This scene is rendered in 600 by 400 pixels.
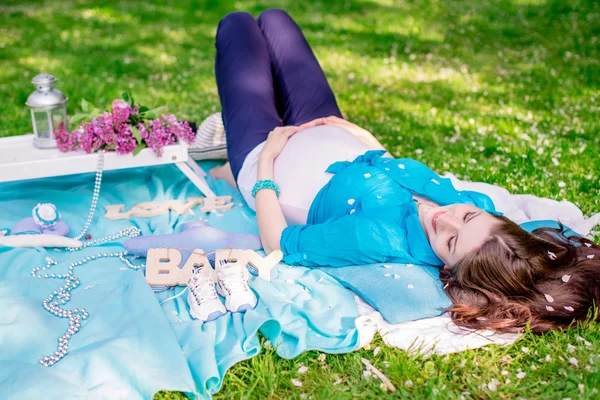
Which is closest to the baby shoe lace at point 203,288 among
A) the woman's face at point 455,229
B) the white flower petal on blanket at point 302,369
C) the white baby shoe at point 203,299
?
the white baby shoe at point 203,299

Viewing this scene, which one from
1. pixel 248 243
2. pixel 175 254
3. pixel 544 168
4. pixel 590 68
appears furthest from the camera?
pixel 590 68

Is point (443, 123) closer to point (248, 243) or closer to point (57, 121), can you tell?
point (248, 243)

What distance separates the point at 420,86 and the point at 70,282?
5199mm

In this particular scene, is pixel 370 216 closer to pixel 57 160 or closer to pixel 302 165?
pixel 302 165

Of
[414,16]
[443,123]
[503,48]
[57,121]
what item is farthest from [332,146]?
[414,16]

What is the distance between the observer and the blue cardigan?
12.2ft

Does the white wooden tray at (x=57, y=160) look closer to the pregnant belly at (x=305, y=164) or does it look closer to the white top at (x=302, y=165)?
the white top at (x=302, y=165)

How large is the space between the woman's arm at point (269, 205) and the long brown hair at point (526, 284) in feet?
3.74

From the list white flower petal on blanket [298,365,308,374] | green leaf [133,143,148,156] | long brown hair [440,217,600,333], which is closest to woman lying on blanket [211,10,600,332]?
long brown hair [440,217,600,333]

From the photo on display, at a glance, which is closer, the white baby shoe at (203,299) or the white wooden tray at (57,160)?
the white baby shoe at (203,299)

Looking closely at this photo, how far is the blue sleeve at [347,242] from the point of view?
3697 millimetres

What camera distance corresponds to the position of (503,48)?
940 centimetres

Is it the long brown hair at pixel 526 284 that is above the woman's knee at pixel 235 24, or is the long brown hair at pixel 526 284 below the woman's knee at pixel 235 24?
below

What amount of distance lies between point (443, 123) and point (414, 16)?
474cm
